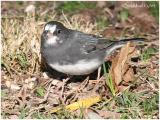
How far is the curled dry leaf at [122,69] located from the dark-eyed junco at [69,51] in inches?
6.5

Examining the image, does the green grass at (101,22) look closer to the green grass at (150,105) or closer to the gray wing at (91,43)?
the gray wing at (91,43)

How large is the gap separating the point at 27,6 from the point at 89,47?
7.50 feet

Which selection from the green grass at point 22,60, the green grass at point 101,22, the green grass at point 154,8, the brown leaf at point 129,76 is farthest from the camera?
the green grass at point 154,8

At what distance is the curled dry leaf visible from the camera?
406 cm

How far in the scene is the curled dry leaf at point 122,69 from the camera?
406 centimetres

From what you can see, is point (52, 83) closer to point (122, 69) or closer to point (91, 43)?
point (91, 43)

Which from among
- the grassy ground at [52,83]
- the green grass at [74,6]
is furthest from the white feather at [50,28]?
the green grass at [74,6]

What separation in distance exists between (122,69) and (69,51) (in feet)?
1.53

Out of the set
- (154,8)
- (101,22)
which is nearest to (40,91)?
(101,22)

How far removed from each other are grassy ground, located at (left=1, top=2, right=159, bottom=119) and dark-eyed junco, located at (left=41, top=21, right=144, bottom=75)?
208mm

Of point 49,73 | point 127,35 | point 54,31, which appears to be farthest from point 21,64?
point 127,35

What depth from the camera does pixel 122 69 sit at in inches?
162

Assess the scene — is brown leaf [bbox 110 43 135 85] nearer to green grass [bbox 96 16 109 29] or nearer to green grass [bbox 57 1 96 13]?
green grass [bbox 96 16 109 29]

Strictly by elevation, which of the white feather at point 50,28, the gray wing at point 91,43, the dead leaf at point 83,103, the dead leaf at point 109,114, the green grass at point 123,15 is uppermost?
the green grass at point 123,15
